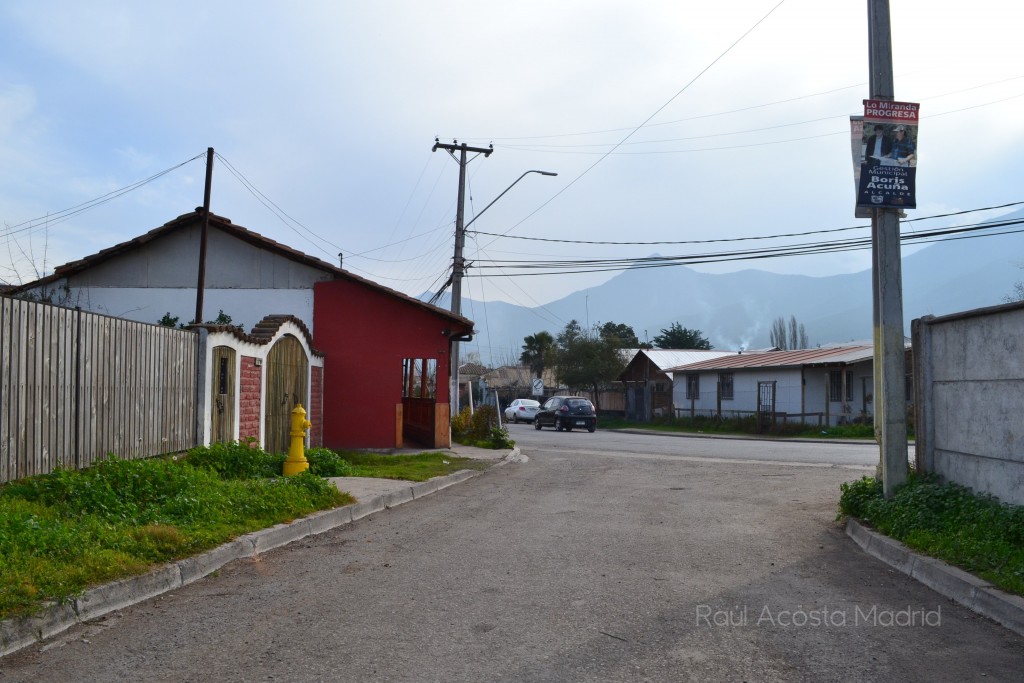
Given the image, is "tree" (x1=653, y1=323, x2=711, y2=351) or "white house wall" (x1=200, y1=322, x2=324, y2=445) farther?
"tree" (x1=653, y1=323, x2=711, y2=351)

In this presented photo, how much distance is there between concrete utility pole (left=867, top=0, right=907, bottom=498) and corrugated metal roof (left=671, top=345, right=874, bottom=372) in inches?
1004

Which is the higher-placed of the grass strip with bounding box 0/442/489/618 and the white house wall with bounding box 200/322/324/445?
the white house wall with bounding box 200/322/324/445

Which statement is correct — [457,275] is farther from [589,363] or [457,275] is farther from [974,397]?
[589,363]

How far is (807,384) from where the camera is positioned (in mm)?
37344

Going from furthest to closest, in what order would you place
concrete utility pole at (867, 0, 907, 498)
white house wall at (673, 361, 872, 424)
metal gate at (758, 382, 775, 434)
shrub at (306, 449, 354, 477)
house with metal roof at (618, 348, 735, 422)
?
house with metal roof at (618, 348, 735, 422)
metal gate at (758, 382, 775, 434)
white house wall at (673, 361, 872, 424)
shrub at (306, 449, 354, 477)
concrete utility pole at (867, 0, 907, 498)

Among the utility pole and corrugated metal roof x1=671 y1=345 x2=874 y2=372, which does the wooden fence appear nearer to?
the utility pole

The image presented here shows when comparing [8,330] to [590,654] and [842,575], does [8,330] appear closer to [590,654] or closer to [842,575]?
[590,654]

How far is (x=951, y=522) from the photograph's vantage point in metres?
8.05

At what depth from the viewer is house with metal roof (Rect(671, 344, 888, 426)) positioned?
35.6 m

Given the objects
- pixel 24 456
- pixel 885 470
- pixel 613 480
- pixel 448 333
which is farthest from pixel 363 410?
pixel 885 470

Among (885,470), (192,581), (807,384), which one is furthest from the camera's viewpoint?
(807,384)

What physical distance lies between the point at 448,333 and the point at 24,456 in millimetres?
12674

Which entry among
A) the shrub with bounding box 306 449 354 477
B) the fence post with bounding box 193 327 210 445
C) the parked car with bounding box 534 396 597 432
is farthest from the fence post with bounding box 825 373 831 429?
the fence post with bounding box 193 327 210 445

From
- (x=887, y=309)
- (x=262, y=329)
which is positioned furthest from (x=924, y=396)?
(x=262, y=329)
